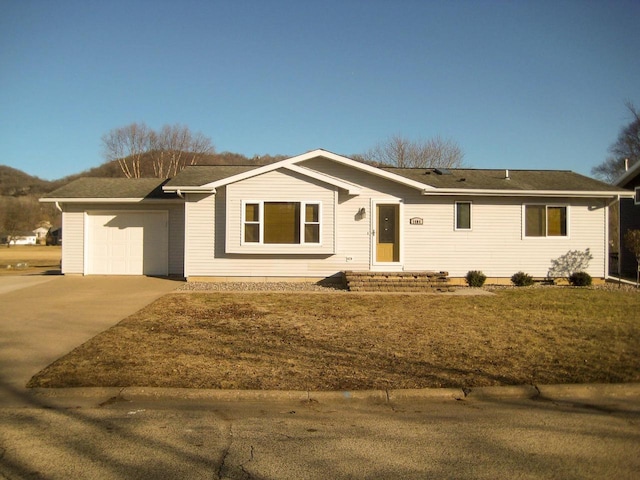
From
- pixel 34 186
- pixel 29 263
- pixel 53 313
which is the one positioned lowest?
pixel 53 313

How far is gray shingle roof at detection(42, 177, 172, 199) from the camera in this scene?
1653 centimetres

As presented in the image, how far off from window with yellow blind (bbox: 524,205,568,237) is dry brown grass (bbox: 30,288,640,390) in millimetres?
4566

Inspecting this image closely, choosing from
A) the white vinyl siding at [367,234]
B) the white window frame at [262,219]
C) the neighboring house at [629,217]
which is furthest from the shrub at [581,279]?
the white window frame at [262,219]

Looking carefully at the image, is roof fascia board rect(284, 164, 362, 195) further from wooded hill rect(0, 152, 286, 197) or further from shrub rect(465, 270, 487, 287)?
wooded hill rect(0, 152, 286, 197)

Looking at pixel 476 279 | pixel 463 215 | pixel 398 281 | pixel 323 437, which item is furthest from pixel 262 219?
pixel 323 437

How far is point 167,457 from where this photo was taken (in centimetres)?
407

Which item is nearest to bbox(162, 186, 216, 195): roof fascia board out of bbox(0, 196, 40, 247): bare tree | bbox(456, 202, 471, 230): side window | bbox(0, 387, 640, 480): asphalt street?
bbox(456, 202, 471, 230): side window

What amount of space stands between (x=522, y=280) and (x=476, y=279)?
1.42 meters

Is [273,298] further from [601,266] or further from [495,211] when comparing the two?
[601,266]

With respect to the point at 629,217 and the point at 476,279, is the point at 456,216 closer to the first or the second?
the point at 476,279

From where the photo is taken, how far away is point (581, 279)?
15539mm

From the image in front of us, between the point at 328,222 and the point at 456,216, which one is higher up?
the point at 456,216

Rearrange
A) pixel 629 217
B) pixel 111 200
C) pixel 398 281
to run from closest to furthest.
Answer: pixel 398 281 < pixel 111 200 < pixel 629 217

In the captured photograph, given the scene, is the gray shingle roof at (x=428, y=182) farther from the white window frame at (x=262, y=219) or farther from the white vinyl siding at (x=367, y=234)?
the white window frame at (x=262, y=219)
